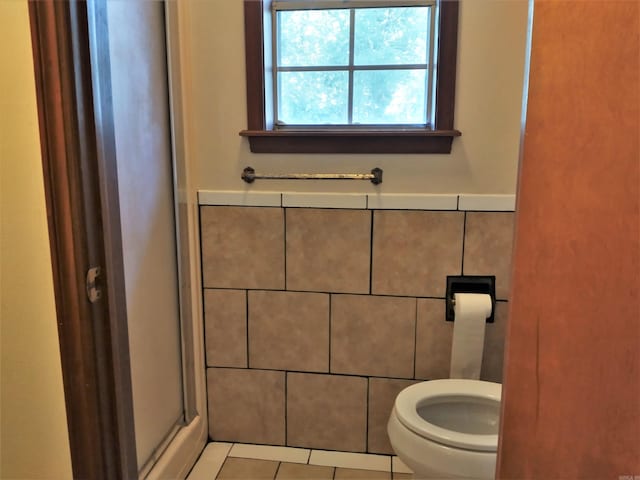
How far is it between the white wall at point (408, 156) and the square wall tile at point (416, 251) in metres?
0.10

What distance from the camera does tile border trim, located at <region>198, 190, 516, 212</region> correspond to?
1646 millimetres

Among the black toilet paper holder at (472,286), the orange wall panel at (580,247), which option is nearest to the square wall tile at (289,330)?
the black toilet paper holder at (472,286)

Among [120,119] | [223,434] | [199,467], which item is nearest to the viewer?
[120,119]

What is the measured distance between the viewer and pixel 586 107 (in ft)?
1.87

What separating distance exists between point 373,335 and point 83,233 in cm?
118

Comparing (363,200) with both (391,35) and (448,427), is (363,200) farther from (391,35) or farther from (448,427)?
(448,427)

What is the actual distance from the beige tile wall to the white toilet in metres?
0.17

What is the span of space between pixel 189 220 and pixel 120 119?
499 mm

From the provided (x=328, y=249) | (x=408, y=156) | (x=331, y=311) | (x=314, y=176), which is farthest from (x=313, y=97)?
(x=331, y=311)

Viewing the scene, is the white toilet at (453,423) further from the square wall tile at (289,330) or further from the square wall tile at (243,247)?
the square wall tile at (243,247)

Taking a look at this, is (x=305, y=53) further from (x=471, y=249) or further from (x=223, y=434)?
(x=223, y=434)

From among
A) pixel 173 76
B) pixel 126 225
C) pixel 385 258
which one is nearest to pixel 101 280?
pixel 126 225

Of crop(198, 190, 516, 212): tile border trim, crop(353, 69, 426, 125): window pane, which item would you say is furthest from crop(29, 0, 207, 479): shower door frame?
crop(353, 69, 426, 125): window pane

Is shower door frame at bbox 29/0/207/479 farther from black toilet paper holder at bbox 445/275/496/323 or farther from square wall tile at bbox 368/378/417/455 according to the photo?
black toilet paper holder at bbox 445/275/496/323
